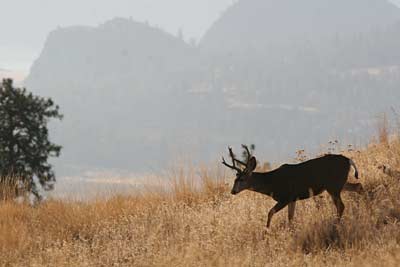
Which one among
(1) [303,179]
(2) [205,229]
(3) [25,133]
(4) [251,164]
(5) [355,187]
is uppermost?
(3) [25,133]

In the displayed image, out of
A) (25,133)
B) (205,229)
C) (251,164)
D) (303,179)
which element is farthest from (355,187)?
(25,133)

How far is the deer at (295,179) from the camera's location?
21.1 ft

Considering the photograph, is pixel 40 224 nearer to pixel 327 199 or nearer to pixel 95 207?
pixel 95 207

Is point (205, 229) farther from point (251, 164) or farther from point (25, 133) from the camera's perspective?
point (25, 133)

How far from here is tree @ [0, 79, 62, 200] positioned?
2941 centimetres

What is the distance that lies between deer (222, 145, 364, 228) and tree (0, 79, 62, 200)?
23.4m

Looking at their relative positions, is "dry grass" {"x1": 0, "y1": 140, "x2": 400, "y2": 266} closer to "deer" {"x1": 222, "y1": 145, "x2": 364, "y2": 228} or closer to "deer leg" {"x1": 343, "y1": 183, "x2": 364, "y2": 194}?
"deer leg" {"x1": 343, "y1": 183, "x2": 364, "y2": 194}

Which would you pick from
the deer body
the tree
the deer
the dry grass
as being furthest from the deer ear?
the tree

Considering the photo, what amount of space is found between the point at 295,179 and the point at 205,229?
1723 mm

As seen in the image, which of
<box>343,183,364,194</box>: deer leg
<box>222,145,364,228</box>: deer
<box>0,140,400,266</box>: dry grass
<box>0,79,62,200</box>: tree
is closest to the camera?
<box>0,140,400,266</box>: dry grass

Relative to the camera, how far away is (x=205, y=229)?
25.2ft

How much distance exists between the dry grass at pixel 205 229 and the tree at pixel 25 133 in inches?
779

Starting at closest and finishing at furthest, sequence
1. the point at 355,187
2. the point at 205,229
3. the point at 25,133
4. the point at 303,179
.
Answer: the point at 303,179 < the point at 355,187 < the point at 205,229 < the point at 25,133

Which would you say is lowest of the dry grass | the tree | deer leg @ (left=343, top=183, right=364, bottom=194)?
the dry grass
